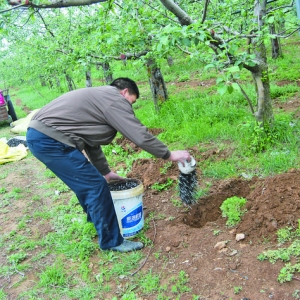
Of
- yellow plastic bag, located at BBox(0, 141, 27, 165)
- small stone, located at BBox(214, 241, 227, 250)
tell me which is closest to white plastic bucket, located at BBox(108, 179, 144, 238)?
small stone, located at BBox(214, 241, 227, 250)

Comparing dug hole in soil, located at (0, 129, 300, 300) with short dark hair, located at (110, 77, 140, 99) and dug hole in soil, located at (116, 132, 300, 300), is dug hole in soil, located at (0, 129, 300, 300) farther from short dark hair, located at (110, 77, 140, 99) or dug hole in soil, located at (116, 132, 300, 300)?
short dark hair, located at (110, 77, 140, 99)

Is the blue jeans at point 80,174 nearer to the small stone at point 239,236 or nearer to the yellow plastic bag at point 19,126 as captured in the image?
the small stone at point 239,236

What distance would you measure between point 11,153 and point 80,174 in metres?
4.96

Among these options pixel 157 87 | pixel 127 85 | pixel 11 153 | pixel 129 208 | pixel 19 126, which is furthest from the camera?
pixel 19 126

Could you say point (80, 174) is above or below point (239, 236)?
above

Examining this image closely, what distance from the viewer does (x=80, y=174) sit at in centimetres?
294

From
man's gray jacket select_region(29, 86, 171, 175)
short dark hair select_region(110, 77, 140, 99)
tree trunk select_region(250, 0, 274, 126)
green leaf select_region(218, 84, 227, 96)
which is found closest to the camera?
green leaf select_region(218, 84, 227, 96)

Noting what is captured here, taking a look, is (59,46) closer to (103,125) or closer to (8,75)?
(103,125)

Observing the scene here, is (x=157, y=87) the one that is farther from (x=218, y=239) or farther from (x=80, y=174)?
(x=218, y=239)

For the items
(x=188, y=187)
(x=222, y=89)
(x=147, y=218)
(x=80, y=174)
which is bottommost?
(x=147, y=218)

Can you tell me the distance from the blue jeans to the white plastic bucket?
146 mm

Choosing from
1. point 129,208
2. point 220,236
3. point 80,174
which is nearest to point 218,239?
point 220,236

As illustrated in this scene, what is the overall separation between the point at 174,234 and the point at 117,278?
2.32 feet

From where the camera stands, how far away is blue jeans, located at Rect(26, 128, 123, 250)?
9.48 feet
